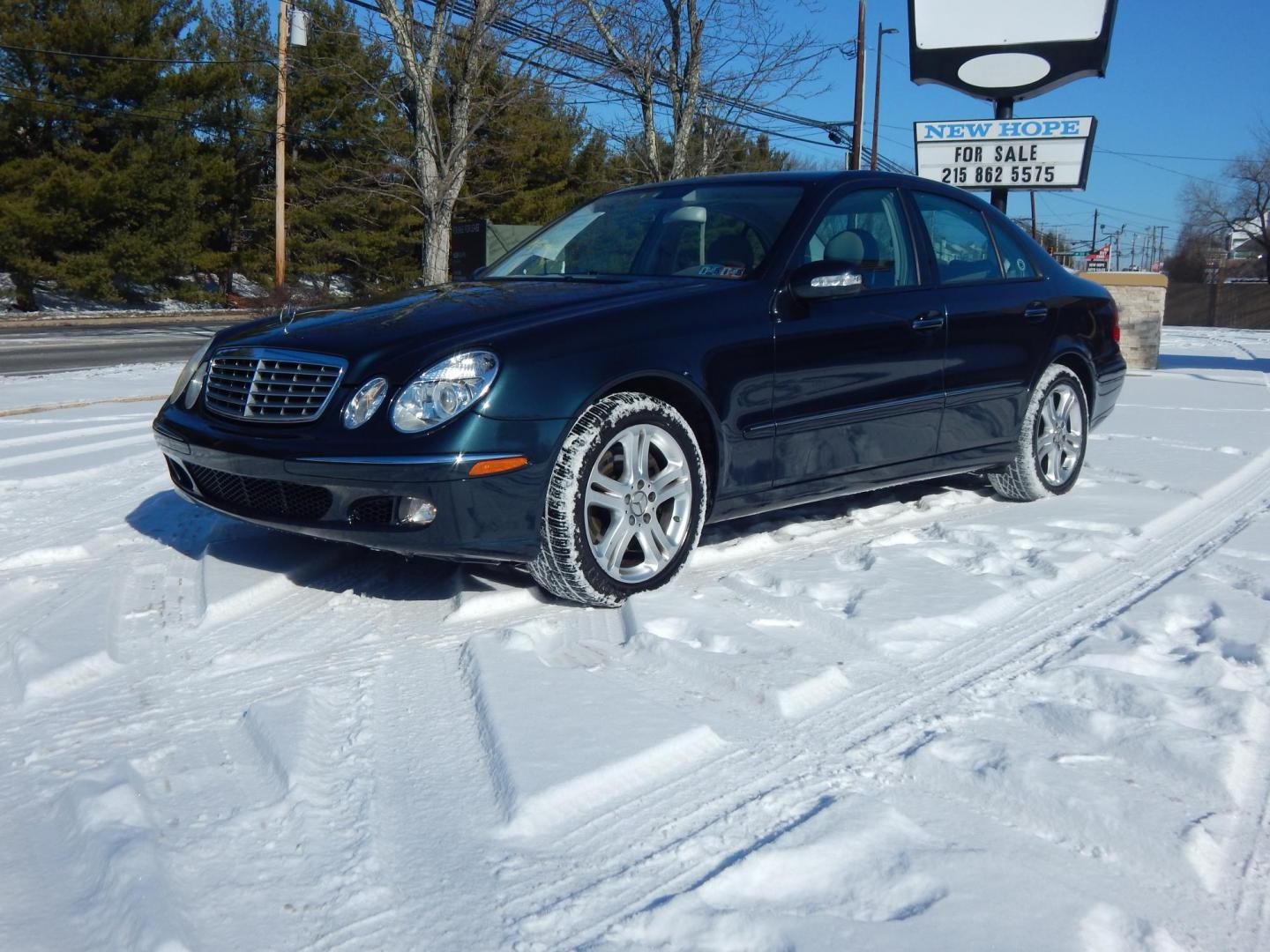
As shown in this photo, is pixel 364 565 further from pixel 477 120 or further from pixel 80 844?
pixel 477 120

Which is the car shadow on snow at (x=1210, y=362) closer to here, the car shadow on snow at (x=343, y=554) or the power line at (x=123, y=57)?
the car shadow on snow at (x=343, y=554)

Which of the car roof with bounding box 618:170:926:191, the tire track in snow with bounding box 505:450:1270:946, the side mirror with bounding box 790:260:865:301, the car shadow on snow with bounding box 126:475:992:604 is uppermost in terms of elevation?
the car roof with bounding box 618:170:926:191

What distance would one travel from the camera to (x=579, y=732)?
9.00 ft

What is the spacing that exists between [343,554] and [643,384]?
1.33 metres

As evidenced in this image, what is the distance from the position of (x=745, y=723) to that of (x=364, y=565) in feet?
6.03

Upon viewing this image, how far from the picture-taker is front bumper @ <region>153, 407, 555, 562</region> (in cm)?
337

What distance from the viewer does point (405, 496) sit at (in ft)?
11.2

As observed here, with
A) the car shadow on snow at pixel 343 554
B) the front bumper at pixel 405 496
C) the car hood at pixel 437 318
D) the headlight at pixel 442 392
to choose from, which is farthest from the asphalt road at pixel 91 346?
the headlight at pixel 442 392

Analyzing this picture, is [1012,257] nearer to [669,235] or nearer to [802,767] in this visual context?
[669,235]

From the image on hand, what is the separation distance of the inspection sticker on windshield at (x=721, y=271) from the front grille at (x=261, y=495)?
165 cm

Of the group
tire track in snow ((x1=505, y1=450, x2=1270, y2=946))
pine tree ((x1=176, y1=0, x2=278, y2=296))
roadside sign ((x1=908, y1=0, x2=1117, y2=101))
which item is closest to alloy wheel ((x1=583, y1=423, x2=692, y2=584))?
tire track in snow ((x1=505, y1=450, x2=1270, y2=946))

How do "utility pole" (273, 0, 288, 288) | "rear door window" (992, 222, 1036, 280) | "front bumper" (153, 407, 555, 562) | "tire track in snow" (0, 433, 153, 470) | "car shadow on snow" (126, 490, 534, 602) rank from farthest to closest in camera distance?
"utility pole" (273, 0, 288, 288), "tire track in snow" (0, 433, 153, 470), "rear door window" (992, 222, 1036, 280), "car shadow on snow" (126, 490, 534, 602), "front bumper" (153, 407, 555, 562)

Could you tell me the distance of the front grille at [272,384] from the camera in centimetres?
358

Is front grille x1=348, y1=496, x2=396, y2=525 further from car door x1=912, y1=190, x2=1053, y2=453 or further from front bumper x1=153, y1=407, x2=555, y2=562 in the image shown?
car door x1=912, y1=190, x2=1053, y2=453
